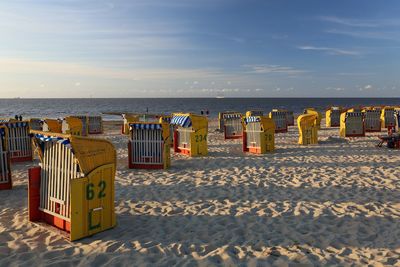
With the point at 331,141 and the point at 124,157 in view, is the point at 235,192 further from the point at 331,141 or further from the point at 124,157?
the point at 331,141

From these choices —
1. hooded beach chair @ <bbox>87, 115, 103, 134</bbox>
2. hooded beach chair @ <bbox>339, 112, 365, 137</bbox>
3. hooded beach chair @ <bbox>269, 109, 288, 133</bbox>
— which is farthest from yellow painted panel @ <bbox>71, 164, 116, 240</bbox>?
hooded beach chair @ <bbox>87, 115, 103, 134</bbox>

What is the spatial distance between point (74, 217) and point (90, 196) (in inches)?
18.9

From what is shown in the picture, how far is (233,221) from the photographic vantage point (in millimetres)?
7281

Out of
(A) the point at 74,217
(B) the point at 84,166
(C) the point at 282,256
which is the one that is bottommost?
(C) the point at 282,256

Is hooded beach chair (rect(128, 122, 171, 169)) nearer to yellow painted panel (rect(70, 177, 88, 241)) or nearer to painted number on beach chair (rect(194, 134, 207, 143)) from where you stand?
painted number on beach chair (rect(194, 134, 207, 143))

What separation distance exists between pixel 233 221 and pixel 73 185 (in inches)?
135

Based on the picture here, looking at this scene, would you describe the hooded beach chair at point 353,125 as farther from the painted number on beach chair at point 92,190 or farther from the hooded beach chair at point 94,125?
the hooded beach chair at point 94,125

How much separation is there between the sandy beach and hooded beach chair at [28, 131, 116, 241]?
0.27 meters

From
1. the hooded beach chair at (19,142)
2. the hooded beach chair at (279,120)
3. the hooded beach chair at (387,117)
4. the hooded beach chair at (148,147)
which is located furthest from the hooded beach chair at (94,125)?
the hooded beach chair at (387,117)

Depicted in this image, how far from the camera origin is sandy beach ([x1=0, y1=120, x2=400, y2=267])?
5656mm

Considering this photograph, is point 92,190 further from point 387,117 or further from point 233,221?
point 387,117

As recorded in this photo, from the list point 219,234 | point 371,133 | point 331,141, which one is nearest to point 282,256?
point 219,234

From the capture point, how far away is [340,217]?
745cm

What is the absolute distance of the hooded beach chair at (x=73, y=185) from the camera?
6.25m
